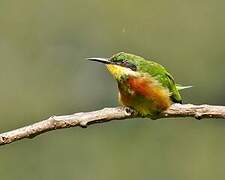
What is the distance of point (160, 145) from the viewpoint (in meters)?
3.34

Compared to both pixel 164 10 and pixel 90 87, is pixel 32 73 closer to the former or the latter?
pixel 90 87

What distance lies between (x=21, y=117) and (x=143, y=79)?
5.68 ft

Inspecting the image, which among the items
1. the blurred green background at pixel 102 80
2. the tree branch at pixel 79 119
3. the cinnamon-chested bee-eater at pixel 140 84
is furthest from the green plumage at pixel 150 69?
the blurred green background at pixel 102 80

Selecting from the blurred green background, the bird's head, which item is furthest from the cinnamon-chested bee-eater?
the blurred green background

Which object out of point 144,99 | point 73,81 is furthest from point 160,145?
point 144,99

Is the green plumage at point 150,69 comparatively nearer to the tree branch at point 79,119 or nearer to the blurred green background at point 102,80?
the tree branch at point 79,119

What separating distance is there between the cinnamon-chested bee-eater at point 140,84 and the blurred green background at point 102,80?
1587mm

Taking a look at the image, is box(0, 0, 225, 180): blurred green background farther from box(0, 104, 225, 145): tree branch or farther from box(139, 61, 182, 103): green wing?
box(0, 104, 225, 145): tree branch

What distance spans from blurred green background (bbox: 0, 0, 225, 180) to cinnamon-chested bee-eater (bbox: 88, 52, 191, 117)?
1587mm

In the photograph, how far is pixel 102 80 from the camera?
3.22 m

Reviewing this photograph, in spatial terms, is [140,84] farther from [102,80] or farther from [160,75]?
[102,80]

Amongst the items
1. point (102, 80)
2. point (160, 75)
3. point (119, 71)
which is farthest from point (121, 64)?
point (102, 80)

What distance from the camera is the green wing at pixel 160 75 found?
1.57m

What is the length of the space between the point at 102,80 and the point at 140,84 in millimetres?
1685
